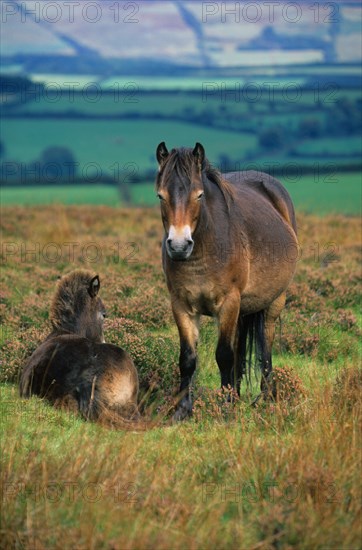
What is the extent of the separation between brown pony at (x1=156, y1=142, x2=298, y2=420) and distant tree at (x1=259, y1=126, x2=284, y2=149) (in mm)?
38811

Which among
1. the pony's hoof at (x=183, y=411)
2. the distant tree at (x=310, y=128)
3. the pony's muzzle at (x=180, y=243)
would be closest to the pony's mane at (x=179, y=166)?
the pony's muzzle at (x=180, y=243)

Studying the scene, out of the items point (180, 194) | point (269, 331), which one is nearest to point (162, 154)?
point (180, 194)

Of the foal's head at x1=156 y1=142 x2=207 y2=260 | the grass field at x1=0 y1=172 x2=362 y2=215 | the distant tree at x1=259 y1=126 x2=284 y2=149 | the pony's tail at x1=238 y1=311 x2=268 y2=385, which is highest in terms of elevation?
the foal's head at x1=156 y1=142 x2=207 y2=260

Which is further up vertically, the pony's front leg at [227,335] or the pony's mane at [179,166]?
the pony's mane at [179,166]

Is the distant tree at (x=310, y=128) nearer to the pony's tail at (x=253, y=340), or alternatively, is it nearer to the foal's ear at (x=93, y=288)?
the pony's tail at (x=253, y=340)

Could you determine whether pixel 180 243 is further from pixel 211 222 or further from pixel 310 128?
pixel 310 128

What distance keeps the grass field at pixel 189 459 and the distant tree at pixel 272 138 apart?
37112 millimetres

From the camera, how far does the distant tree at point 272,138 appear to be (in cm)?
4778

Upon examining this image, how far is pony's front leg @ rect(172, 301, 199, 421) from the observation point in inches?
314

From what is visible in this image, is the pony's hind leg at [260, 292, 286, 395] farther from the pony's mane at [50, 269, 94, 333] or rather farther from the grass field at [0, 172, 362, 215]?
the grass field at [0, 172, 362, 215]

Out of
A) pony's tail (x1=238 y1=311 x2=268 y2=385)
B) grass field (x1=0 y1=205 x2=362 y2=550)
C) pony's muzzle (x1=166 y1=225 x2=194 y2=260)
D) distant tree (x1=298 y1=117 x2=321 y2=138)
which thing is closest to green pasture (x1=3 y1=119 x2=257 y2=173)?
distant tree (x1=298 y1=117 x2=321 y2=138)

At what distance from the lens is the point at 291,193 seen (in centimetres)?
3653

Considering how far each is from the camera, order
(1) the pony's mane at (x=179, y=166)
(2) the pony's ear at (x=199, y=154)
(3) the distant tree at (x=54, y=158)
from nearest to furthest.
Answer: (1) the pony's mane at (x=179, y=166) → (2) the pony's ear at (x=199, y=154) → (3) the distant tree at (x=54, y=158)

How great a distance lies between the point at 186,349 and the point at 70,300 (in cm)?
125
